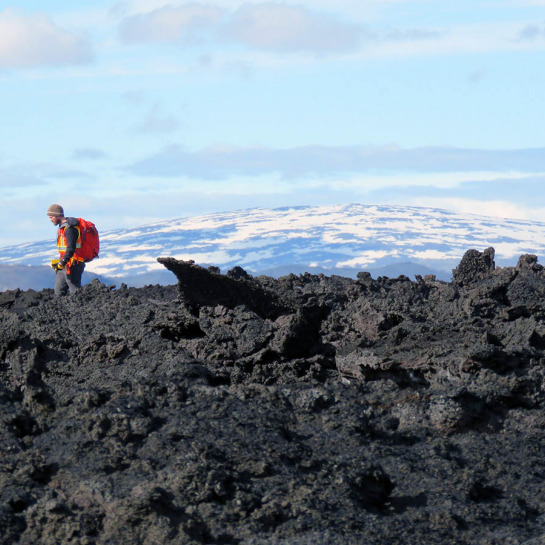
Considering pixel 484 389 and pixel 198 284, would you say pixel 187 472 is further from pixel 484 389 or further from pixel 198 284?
pixel 198 284

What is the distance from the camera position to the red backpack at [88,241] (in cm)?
1512

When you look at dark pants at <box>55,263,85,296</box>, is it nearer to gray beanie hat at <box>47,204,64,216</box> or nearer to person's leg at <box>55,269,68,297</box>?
person's leg at <box>55,269,68,297</box>

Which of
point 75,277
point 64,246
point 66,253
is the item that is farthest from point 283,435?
point 75,277

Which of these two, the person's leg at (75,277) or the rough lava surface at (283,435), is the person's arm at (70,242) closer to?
the person's leg at (75,277)

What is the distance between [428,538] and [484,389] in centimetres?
211

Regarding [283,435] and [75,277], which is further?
[75,277]

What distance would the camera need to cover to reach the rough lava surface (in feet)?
17.1

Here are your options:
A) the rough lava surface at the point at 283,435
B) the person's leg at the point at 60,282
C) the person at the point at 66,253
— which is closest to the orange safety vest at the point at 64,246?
the person at the point at 66,253

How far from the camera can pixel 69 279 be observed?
1519 cm

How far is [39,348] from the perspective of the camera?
9.98 metres

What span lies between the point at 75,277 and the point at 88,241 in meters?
0.65

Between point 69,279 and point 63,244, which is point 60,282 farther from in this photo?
point 63,244

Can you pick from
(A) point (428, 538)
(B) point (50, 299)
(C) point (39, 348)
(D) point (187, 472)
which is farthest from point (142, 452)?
(B) point (50, 299)

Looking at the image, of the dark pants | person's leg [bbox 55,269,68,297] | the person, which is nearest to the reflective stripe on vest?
the person
